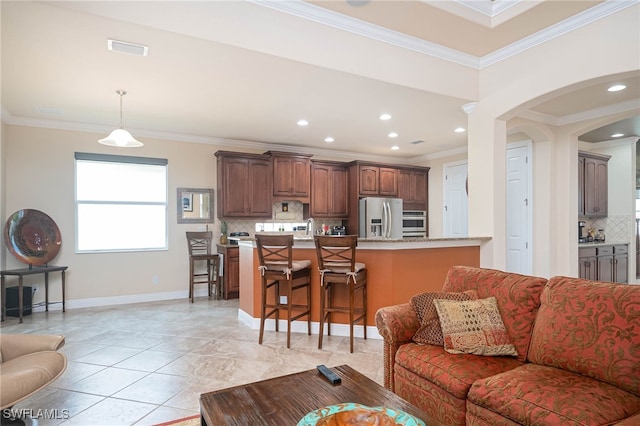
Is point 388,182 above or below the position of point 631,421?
above

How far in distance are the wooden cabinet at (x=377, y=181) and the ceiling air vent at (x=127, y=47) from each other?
466 centimetres

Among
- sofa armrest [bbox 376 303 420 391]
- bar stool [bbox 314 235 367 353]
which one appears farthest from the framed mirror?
sofa armrest [bbox 376 303 420 391]

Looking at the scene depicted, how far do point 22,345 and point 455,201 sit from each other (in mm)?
6833

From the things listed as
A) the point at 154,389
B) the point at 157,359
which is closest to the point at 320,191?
the point at 157,359

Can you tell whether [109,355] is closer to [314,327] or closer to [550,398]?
[314,327]

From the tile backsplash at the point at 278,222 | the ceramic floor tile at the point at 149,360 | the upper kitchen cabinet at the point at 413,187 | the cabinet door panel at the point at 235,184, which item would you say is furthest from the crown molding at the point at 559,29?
the ceramic floor tile at the point at 149,360

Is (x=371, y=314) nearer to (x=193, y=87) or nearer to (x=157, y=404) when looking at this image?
(x=157, y=404)

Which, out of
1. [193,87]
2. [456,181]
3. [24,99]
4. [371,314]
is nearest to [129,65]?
[193,87]

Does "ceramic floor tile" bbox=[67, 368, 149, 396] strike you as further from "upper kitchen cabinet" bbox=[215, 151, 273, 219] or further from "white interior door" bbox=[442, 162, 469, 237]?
"white interior door" bbox=[442, 162, 469, 237]

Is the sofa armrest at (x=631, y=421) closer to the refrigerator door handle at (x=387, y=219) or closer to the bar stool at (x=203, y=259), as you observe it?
the bar stool at (x=203, y=259)

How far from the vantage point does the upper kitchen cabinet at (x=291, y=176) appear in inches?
248

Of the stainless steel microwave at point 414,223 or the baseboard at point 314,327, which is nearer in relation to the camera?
the baseboard at point 314,327

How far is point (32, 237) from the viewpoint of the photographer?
15.5ft

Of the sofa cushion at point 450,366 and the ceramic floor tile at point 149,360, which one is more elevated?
the sofa cushion at point 450,366
